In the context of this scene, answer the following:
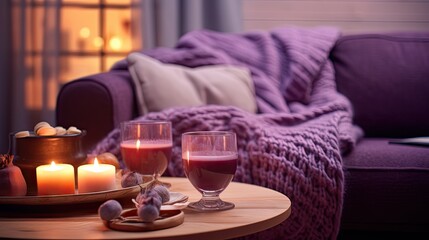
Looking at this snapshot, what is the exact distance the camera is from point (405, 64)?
2.18 m

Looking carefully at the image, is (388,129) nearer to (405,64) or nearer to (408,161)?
(405,64)

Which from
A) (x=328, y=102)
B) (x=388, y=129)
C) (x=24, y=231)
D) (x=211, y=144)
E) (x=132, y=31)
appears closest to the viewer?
(x=24, y=231)

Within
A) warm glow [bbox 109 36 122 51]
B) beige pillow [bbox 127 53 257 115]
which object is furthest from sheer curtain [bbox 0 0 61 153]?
beige pillow [bbox 127 53 257 115]

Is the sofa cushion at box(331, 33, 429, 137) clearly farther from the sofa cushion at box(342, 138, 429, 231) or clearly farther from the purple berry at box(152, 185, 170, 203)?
the purple berry at box(152, 185, 170, 203)

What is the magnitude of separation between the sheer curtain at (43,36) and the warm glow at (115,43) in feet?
0.92

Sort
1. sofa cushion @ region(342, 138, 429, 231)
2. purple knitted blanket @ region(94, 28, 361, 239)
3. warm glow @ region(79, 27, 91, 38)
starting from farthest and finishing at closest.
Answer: warm glow @ region(79, 27, 91, 38) → sofa cushion @ region(342, 138, 429, 231) → purple knitted blanket @ region(94, 28, 361, 239)

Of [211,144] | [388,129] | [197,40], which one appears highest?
[197,40]

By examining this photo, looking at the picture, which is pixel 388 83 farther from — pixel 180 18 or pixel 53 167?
pixel 53 167

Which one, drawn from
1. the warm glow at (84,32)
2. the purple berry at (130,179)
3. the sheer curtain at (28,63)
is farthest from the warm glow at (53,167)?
the warm glow at (84,32)

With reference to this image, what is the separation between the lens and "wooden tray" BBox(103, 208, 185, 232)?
2.43ft

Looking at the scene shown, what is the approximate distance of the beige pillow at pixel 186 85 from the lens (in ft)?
5.89

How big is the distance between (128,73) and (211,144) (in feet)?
3.58

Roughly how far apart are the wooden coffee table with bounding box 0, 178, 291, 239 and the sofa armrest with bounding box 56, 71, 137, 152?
0.72 meters

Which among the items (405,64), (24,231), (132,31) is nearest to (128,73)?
(132,31)
